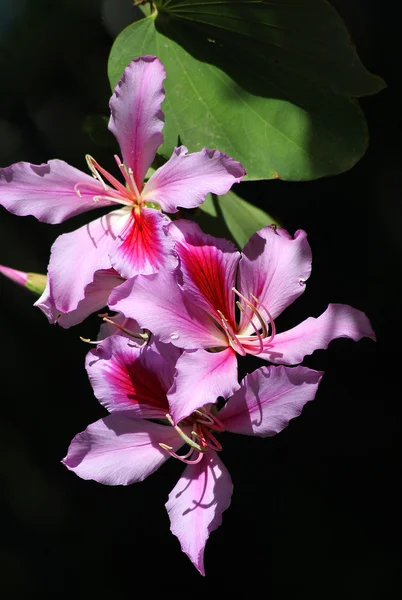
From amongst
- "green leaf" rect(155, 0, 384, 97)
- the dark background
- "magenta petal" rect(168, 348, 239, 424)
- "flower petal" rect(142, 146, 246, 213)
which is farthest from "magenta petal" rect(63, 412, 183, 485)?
the dark background

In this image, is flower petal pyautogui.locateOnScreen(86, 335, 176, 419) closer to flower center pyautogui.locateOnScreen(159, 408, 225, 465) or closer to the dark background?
flower center pyautogui.locateOnScreen(159, 408, 225, 465)

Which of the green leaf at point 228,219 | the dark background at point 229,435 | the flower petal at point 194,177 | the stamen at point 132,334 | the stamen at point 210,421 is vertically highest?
the flower petal at point 194,177

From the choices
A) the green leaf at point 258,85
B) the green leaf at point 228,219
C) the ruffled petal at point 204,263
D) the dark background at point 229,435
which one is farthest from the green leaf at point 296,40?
the dark background at point 229,435

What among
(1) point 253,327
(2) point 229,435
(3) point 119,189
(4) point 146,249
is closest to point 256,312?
(1) point 253,327

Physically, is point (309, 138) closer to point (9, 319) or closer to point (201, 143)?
point (201, 143)

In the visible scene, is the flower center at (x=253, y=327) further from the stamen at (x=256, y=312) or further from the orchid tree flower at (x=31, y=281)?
the orchid tree flower at (x=31, y=281)
